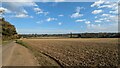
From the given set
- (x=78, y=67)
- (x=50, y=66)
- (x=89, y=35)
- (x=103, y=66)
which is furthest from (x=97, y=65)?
(x=89, y=35)

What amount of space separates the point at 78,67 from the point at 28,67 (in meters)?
3.52

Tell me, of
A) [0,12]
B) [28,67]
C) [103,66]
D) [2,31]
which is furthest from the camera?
[2,31]

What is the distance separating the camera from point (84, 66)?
516 inches

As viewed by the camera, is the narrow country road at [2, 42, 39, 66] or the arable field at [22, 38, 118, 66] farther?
the narrow country road at [2, 42, 39, 66]

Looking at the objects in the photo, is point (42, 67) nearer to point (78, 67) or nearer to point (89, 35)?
point (78, 67)

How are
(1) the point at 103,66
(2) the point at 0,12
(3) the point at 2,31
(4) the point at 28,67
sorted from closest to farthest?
(1) the point at 103,66
(4) the point at 28,67
(2) the point at 0,12
(3) the point at 2,31

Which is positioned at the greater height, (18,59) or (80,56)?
(80,56)

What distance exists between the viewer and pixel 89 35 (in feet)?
527

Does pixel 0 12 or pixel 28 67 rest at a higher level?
pixel 0 12

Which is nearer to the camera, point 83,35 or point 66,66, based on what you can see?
point 66,66

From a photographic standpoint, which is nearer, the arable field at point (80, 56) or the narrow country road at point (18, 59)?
the arable field at point (80, 56)

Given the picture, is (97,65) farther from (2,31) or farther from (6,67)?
(2,31)

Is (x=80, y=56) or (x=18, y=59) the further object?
(x=18, y=59)

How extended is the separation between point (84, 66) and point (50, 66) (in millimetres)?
2653
